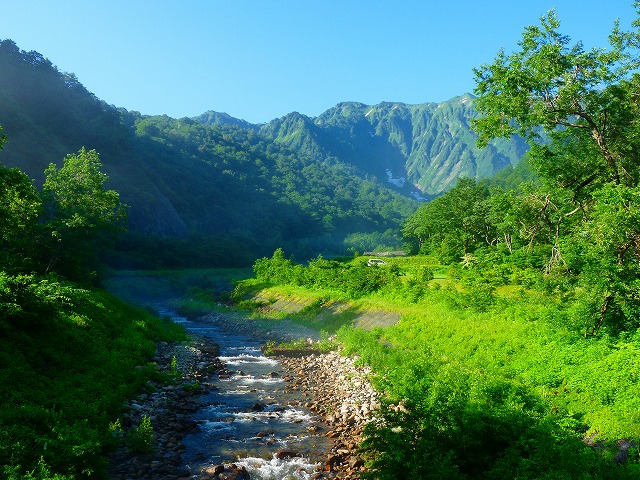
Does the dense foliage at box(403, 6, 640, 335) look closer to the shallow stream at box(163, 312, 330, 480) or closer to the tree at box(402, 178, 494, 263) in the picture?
the shallow stream at box(163, 312, 330, 480)

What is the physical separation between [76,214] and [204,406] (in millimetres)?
25238

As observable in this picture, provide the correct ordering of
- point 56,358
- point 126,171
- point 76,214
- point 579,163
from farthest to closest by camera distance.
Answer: point 126,171, point 76,214, point 579,163, point 56,358

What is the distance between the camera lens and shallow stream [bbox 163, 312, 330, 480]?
553 inches

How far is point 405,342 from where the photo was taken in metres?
27.0

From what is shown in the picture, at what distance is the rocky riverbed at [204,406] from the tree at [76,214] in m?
13.3

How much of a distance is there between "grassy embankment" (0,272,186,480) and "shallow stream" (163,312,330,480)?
3.26 m

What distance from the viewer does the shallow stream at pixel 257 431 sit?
14.1m

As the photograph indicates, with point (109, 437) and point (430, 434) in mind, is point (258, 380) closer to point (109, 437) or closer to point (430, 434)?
point (109, 437)

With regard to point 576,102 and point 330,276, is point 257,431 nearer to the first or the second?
point 576,102

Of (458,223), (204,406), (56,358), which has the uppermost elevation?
(458,223)

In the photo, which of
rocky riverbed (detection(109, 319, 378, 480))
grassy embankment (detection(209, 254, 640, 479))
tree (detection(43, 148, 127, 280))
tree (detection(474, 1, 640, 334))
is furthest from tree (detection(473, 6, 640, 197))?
tree (detection(43, 148, 127, 280))

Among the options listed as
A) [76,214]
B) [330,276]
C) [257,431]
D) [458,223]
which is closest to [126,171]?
[458,223]

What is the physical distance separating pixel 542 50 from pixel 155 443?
24478 mm

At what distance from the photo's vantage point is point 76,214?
36.6 meters
